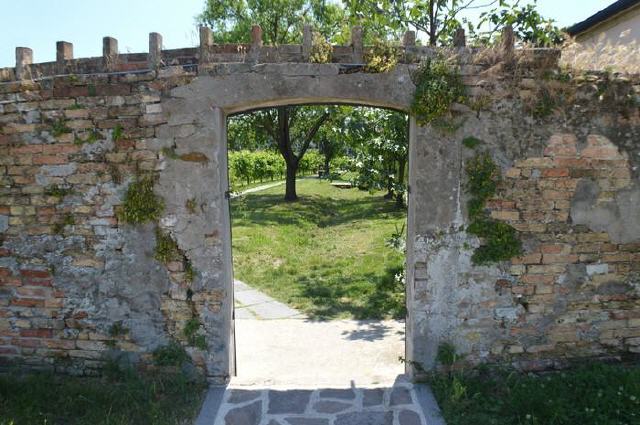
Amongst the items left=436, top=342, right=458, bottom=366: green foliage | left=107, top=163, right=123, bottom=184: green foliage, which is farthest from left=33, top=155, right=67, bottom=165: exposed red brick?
left=436, top=342, right=458, bottom=366: green foliage

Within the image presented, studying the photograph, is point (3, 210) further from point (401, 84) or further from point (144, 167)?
point (401, 84)

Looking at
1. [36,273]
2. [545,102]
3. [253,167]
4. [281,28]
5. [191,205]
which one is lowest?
[36,273]

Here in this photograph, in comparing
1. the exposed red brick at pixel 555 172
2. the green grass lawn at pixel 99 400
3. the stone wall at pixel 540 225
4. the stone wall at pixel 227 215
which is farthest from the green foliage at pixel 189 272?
the exposed red brick at pixel 555 172

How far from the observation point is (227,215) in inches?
168

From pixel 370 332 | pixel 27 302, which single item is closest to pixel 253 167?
pixel 370 332

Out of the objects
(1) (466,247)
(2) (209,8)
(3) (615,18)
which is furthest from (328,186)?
(1) (466,247)

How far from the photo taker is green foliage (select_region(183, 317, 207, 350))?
4172mm

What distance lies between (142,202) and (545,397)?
3673 mm

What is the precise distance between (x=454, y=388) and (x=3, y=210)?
4.29 metres

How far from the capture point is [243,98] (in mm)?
3939

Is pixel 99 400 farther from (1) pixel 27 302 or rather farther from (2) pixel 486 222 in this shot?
(2) pixel 486 222

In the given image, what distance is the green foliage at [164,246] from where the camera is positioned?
411cm

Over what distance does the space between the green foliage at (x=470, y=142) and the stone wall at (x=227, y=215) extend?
0.13ft

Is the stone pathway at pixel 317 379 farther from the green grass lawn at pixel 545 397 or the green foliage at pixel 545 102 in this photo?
the green foliage at pixel 545 102
